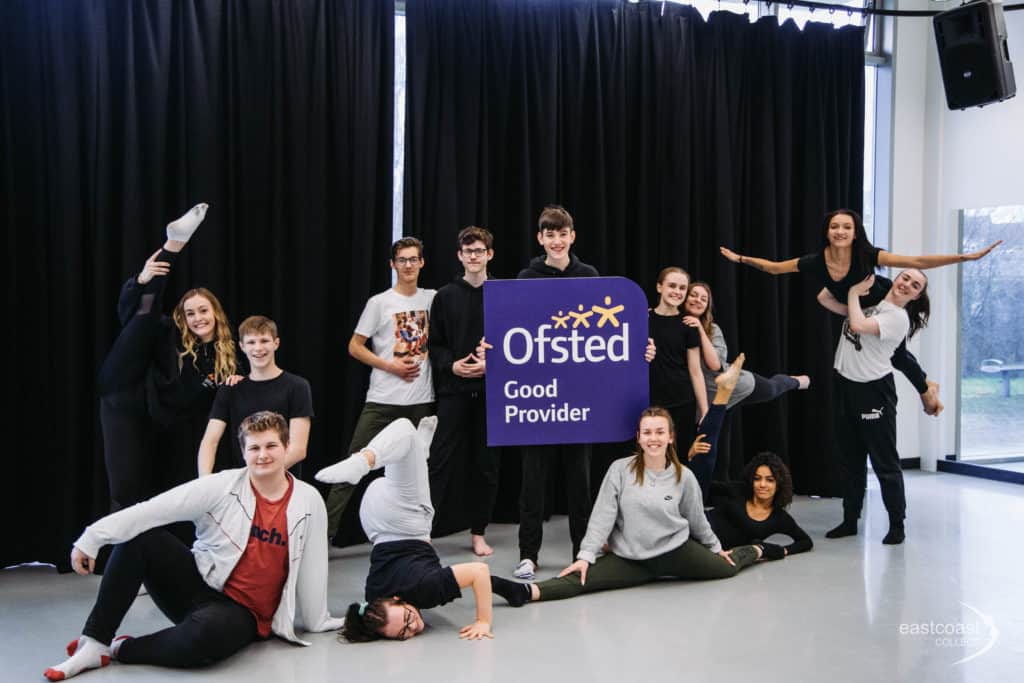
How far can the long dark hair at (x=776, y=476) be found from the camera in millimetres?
4098

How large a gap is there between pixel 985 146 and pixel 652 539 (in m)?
3.75

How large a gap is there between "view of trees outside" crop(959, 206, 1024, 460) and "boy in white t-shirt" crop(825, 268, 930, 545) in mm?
1864

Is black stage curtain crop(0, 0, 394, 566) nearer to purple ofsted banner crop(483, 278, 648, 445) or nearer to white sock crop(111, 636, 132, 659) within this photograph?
purple ofsted banner crop(483, 278, 648, 445)

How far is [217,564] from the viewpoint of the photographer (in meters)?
2.91

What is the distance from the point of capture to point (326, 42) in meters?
4.46

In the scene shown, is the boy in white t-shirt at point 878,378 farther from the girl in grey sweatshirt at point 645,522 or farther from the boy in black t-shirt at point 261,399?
the boy in black t-shirt at point 261,399

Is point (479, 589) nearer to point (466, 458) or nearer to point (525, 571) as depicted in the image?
point (525, 571)

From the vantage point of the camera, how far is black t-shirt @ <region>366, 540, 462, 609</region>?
311 cm

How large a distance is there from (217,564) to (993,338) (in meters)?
4.98

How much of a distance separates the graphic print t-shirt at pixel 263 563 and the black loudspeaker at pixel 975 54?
12.5 ft

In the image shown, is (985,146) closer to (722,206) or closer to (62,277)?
(722,206)

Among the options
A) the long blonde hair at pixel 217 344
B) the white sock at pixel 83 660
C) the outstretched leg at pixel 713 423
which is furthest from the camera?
the outstretched leg at pixel 713 423

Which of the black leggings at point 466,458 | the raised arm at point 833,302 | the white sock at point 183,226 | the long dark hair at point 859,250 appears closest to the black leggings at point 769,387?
the raised arm at point 833,302

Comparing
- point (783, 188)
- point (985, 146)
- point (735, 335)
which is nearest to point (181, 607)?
point (735, 335)
